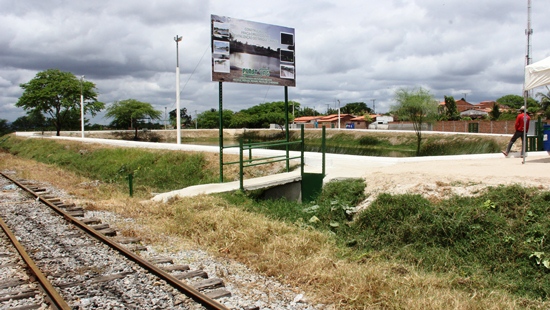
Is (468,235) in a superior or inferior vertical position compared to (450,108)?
inferior

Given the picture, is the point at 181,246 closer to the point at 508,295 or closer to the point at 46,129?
the point at 508,295

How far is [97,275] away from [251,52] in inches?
362

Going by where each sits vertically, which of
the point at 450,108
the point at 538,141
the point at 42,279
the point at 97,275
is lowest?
the point at 97,275

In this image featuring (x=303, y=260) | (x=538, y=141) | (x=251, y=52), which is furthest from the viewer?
(x=538, y=141)

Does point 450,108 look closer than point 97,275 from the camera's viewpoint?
No

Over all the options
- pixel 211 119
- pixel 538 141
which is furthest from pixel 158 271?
pixel 211 119

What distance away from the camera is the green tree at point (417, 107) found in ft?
162

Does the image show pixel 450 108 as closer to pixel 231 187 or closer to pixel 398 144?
pixel 398 144

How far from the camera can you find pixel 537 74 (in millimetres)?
11727

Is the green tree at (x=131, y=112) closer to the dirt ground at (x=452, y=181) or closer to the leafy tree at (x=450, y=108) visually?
the leafy tree at (x=450, y=108)

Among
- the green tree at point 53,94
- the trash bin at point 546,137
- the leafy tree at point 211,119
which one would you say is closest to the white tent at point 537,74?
the trash bin at point 546,137

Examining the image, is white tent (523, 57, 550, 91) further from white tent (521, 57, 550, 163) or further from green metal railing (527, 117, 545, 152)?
green metal railing (527, 117, 545, 152)

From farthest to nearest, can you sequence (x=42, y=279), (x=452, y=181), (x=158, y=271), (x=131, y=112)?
(x=131, y=112) → (x=452, y=181) → (x=158, y=271) → (x=42, y=279)

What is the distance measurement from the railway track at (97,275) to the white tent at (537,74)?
34.2 feet
